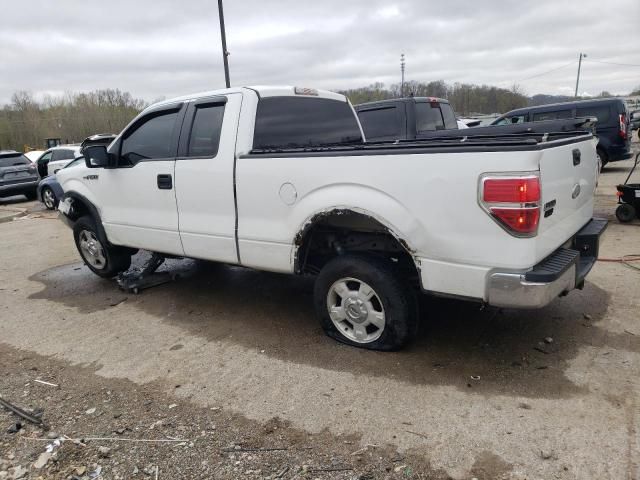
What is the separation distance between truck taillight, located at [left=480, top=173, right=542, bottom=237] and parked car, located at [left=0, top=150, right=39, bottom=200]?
→ 15859 mm

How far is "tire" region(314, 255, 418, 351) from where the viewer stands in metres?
3.46

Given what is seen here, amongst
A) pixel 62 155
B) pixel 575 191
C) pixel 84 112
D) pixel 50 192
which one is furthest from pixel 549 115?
pixel 84 112

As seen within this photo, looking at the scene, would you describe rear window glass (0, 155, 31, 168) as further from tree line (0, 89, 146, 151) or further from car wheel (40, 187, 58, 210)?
tree line (0, 89, 146, 151)

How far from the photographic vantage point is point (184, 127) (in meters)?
4.54

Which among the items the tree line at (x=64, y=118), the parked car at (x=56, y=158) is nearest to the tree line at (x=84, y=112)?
Answer: the tree line at (x=64, y=118)

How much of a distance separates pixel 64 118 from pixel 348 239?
58318 millimetres

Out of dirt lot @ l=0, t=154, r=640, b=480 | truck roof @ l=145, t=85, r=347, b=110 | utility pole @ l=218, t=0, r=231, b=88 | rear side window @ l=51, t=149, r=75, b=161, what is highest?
utility pole @ l=218, t=0, r=231, b=88

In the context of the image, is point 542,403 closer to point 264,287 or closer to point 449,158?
point 449,158

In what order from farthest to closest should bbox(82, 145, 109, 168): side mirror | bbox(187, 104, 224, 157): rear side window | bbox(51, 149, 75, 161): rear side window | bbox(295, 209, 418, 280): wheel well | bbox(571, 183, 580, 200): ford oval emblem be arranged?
bbox(51, 149, 75, 161): rear side window, bbox(82, 145, 109, 168): side mirror, bbox(187, 104, 224, 157): rear side window, bbox(295, 209, 418, 280): wheel well, bbox(571, 183, 580, 200): ford oval emblem

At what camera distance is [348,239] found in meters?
3.82

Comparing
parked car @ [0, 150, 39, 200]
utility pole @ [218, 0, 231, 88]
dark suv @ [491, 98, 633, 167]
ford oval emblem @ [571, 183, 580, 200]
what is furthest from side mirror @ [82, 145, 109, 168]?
parked car @ [0, 150, 39, 200]

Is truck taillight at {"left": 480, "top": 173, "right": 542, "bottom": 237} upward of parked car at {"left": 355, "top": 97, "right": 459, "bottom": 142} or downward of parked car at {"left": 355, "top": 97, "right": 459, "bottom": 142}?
downward

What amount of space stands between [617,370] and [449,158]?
1846 mm

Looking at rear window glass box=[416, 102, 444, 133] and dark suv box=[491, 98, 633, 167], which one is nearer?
rear window glass box=[416, 102, 444, 133]
